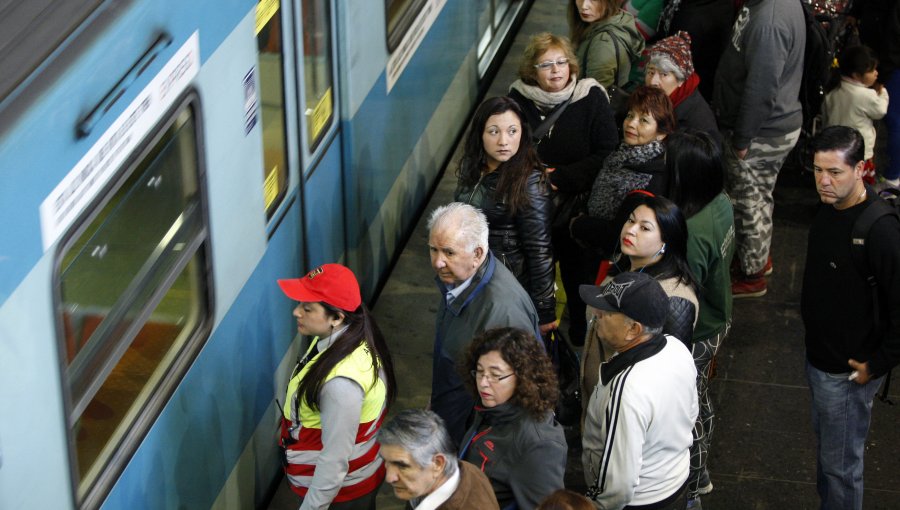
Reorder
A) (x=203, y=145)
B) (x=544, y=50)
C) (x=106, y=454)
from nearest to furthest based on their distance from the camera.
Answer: (x=106, y=454) → (x=203, y=145) → (x=544, y=50)

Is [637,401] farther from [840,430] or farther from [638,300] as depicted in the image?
[840,430]

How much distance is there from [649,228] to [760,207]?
2.40m

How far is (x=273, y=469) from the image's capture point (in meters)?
5.12

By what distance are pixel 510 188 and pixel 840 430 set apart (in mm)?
1629

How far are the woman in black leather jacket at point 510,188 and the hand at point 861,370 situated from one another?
4.25 ft

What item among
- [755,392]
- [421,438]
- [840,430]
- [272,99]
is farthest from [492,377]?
[755,392]

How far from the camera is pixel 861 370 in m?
4.75

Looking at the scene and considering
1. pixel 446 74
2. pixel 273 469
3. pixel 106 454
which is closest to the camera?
pixel 106 454

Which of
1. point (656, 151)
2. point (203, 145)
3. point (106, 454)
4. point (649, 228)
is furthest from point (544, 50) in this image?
point (106, 454)

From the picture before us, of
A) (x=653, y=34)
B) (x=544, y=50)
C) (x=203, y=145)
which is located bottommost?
(x=653, y=34)

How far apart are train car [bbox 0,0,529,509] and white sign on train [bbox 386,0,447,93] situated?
0.14 meters

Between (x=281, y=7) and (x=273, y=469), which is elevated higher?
(x=281, y=7)

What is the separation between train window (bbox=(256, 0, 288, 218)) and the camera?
430 cm

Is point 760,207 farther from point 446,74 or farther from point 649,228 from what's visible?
point 649,228
